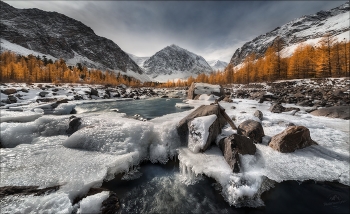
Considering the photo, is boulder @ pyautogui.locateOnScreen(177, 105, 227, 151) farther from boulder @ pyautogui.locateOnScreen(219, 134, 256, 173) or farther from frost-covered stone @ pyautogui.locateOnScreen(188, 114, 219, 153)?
boulder @ pyautogui.locateOnScreen(219, 134, 256, 173)

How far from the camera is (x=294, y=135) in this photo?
663 cm

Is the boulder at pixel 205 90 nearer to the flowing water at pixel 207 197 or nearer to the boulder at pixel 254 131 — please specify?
the boulder at pixel 254 131

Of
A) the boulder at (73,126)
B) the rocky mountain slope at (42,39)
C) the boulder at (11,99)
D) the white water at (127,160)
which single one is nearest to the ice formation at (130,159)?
the white water at (127,160)

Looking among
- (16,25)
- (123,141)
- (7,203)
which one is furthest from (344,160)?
(16,25)

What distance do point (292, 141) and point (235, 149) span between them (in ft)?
9.28

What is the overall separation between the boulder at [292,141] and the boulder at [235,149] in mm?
1221

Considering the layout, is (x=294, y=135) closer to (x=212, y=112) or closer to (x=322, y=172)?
(x=322, y=172)

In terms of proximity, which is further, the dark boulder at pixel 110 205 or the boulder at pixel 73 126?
the boulder at pixel 73 126

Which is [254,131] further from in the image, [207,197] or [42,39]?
[42,39]

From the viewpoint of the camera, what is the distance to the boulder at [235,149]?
5.51m

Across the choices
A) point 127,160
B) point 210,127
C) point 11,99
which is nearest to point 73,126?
point 127,160

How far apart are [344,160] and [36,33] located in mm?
245286

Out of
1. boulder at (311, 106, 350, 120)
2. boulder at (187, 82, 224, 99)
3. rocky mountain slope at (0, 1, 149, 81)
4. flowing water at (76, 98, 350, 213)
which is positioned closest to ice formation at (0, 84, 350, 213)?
flowing water at (76, 98, 350, 213)

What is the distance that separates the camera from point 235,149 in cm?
580
